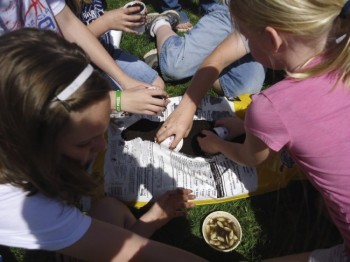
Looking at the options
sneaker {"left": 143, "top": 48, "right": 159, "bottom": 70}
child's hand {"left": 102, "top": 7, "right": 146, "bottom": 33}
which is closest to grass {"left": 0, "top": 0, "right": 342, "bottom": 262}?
child's hand {"left": 102, "top": 7, "right": 146, "bottom": 33}

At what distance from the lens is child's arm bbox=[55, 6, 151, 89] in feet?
5.70

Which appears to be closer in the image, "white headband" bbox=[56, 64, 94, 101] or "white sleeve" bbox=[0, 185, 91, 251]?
"white headband" bbox=[56, 64, 94, 101]

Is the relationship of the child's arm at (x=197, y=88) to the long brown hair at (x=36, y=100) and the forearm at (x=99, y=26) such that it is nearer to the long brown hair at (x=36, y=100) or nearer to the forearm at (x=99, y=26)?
the forearm at (x=99, y=26)

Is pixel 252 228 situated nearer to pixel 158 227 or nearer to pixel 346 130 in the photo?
pixel 158 227

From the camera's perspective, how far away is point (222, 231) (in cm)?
A: 161

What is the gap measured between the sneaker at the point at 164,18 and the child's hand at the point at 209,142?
995mm

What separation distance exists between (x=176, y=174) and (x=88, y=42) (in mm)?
694

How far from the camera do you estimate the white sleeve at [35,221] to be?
1.03 m

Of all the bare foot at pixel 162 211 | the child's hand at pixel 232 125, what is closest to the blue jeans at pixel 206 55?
the child's hand at pixel 232 125

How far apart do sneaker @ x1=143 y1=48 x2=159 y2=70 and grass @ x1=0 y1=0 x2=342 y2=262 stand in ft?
3.25

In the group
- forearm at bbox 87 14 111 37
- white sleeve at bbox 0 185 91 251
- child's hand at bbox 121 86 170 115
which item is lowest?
child's hand at bbox 121 86 170 115

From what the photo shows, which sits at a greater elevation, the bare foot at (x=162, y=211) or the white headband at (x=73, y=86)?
the white headband at (x=73, y=86)

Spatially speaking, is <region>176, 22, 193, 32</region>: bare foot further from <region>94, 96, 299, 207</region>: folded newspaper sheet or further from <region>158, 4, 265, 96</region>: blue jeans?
<region>94, 96, 299, 207</region>: folded newspaper sheet

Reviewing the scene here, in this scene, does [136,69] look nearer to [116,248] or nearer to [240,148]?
[240,148]
